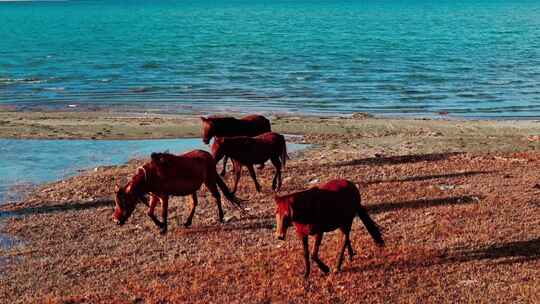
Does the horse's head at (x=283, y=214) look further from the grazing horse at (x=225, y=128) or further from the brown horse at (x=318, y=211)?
the grazing horse at (x=225, y=128)

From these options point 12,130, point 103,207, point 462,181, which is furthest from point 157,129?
point 462,181

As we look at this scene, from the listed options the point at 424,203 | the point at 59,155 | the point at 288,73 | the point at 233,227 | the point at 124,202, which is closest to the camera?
the point at 124,202

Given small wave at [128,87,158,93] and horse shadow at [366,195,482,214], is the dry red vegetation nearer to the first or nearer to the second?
horse shadow at [366,195,482,214]

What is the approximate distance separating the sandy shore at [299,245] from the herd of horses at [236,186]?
0.52m

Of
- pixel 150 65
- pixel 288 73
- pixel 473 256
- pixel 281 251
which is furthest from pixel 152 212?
pixel 150 65

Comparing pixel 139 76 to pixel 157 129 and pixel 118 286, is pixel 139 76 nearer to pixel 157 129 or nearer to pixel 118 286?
pixel 157 129

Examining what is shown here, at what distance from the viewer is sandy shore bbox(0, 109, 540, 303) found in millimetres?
10703

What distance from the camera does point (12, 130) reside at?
26750 millimetres

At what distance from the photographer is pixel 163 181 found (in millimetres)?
13289

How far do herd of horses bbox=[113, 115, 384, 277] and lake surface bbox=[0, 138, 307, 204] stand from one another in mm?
4616

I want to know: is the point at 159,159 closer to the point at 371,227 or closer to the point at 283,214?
the point at 283,214

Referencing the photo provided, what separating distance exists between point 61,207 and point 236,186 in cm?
385

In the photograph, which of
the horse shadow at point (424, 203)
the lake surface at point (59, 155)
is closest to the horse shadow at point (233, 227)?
the horse shadow at point (424, 203)

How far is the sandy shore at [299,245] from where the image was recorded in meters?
10.7
